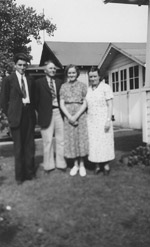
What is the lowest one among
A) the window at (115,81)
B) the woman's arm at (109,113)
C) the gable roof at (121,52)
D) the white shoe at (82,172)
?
the white shoe at (82,172)

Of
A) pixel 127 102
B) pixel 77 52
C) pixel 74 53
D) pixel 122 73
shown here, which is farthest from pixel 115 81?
pixel 77 52

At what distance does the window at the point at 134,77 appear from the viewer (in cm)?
1326

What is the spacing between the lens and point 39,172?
5.69 metres

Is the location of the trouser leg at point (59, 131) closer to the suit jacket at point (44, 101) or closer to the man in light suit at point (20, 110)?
the suit jacket at point (44, 101)

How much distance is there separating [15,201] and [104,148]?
1.75 metres

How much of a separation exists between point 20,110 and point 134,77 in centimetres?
947

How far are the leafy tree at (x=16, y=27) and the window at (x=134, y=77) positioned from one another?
260 inches

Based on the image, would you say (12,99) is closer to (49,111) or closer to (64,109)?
(49,111)

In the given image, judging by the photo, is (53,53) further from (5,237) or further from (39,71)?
(5,237)

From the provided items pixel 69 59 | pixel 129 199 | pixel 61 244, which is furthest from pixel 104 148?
pixel 69 59

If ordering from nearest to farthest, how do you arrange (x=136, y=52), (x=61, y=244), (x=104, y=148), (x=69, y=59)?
(x=61, y=244), (x=104, y=148), (x=136, y=52), (x=69, y=59)

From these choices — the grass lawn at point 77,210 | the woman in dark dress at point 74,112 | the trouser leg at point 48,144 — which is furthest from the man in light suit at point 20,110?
the woman in dark dress at point 74,112

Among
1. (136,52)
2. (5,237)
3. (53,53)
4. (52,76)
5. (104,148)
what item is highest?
(53,53)

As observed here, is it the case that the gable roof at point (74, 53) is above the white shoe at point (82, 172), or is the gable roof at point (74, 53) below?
above
